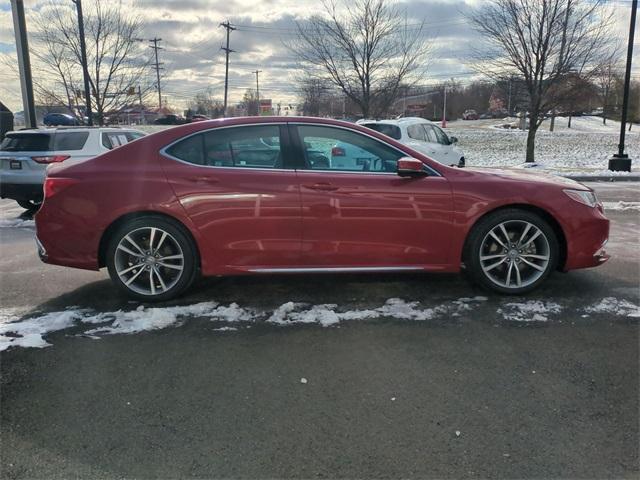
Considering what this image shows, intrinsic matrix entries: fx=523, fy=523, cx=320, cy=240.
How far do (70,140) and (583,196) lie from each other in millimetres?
8941

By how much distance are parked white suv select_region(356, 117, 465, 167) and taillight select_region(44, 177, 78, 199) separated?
8.81 meters

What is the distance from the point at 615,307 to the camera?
14.1ft

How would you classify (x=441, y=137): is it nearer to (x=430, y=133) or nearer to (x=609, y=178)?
(x=430, y=133)

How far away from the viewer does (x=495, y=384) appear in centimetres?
306

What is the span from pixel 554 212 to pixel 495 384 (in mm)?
2043

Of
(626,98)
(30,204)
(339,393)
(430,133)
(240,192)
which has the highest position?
(626,98)

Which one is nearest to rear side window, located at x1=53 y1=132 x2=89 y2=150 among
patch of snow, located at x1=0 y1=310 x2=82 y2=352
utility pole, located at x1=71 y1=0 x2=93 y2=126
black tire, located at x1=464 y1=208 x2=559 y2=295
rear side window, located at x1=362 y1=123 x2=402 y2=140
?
rear side window, located at x1=362 y1=123 x2=402 y2=140

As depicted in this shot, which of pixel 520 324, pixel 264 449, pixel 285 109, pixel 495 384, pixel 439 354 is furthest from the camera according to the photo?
pixel 285 109

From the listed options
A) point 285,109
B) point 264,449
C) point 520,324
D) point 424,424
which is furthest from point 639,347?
point 285,109

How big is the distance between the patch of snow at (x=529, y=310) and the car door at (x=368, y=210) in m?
0.65

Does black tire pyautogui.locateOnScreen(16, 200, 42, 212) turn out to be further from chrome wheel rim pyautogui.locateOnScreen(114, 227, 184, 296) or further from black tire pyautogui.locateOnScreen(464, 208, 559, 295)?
black tire pyautogui.locateOnScreen(464, 208, 559, 295)

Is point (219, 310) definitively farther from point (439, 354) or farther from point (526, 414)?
point (526, 414)

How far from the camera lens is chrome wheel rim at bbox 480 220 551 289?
4.53 m

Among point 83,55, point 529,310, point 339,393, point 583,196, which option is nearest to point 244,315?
point 339,393
